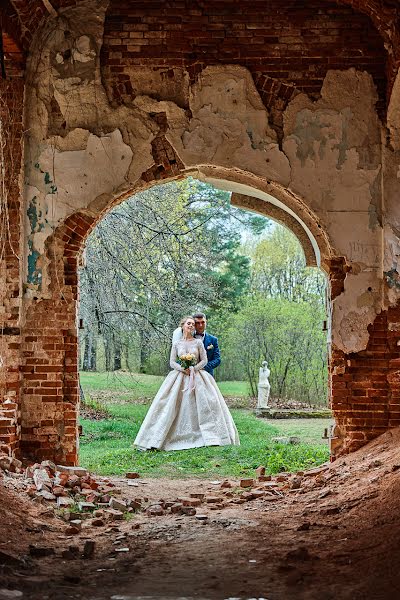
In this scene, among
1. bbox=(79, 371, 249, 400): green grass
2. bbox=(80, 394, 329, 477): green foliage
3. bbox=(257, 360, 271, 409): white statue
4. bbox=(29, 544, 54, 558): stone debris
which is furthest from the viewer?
bbox=(79, 371, 249, 400): green grass

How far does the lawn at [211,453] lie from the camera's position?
880cm

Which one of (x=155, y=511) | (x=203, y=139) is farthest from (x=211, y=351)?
(x=155, y=511)

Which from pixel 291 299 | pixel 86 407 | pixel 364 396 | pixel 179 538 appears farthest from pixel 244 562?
pixel 291 299

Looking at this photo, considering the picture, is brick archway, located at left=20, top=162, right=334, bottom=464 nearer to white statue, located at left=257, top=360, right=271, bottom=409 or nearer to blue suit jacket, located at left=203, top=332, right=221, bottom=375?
blue suit jacket, located at left=203, top=332, right=221, bottom=375

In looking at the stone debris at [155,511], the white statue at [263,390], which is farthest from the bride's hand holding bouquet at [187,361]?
the white statue at [263,390]

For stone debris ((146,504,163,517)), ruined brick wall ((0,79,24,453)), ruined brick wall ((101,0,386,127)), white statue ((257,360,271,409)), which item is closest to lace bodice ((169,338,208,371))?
ruined brick wall ((0,79,24,453))

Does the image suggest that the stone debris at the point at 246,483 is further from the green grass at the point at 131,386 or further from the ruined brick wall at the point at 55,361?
the green grass at the point at 131,386

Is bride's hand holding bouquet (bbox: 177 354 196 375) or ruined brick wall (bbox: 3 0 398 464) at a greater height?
ruined brick wall (bbox: 3 0 398 464)

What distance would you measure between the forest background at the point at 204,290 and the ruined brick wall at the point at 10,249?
2713 millimetres

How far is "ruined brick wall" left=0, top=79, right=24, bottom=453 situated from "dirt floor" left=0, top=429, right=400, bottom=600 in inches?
57.7

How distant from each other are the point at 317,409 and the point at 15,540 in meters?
13.5

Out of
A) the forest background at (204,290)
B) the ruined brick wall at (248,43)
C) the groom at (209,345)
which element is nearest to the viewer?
the ruined brick wall at (248,43)

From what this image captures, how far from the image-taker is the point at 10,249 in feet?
26.0

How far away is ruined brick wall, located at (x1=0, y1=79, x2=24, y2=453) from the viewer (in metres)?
7.78
